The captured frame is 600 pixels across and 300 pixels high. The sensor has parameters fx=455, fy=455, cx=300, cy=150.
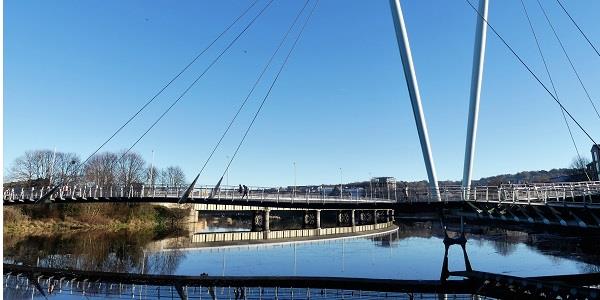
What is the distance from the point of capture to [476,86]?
31.0m

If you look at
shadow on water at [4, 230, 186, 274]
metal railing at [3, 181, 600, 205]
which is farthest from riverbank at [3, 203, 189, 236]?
metal railing at [3, 181, 600, 205]

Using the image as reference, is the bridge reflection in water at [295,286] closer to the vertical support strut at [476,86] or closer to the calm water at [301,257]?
the calm water at [301,257]

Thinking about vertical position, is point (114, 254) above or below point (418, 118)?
Answer: below

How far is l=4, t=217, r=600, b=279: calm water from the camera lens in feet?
93.7

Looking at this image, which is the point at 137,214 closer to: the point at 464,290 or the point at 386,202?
the point at 386,202

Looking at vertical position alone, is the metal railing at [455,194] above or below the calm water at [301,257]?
above

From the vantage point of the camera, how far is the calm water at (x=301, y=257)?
2855 cm

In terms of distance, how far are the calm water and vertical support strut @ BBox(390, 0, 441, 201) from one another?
6325 millimetres

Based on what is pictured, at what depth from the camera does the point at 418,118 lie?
97.9 ft

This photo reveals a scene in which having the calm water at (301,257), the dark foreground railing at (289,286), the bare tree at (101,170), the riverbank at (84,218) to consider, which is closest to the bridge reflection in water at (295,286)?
the dark foreground railing at (289,286)

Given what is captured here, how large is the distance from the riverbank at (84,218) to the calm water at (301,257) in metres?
9.55

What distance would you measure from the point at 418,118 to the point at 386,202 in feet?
20.6

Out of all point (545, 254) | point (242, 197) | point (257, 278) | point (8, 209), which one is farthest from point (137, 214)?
point (545, 254)

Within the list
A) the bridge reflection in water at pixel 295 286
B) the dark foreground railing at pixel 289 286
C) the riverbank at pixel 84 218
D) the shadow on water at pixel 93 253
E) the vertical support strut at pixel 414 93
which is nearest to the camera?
the bridge reflection in water at pixel 295 286
